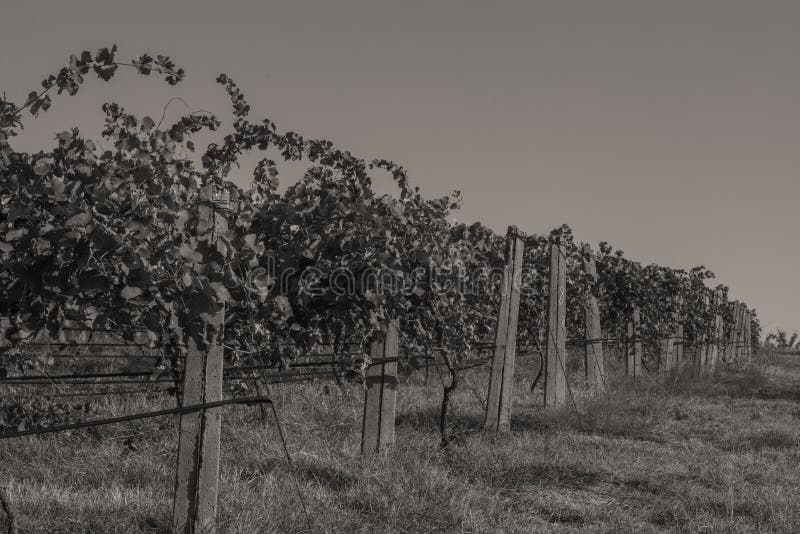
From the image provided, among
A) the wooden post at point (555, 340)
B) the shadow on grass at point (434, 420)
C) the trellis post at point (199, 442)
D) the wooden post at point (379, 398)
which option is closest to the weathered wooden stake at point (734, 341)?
the wooden post at point (555, 340)

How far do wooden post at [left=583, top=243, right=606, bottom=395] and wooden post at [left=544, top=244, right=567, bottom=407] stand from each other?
→ 1064mm


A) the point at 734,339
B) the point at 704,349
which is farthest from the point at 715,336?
the point at 734,339

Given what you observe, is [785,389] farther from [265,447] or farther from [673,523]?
[265,447]

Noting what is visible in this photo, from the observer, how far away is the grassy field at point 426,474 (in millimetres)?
4184

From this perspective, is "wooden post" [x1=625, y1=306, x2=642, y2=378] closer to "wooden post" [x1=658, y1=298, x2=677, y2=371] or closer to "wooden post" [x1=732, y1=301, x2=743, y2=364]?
"wooden post" [x1=658, y1=298, x2=677, y2=371]

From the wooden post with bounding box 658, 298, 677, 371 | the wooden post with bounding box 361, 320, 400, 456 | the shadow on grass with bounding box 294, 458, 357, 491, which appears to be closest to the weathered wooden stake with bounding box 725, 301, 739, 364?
the wooden post with bounding box 658, 298, 677, 371

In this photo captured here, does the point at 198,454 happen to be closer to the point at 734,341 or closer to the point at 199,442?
the point at 199,442

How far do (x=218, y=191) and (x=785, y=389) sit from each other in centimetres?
1196

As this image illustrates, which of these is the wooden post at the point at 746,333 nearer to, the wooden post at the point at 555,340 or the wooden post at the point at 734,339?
the wooden post at the point at 734,339

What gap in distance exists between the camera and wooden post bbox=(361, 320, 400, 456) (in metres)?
5.65

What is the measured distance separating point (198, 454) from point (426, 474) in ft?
5.93

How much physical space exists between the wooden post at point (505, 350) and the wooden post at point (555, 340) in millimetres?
1326

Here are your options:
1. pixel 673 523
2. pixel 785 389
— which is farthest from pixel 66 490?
pixel 785 389

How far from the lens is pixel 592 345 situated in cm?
1058
